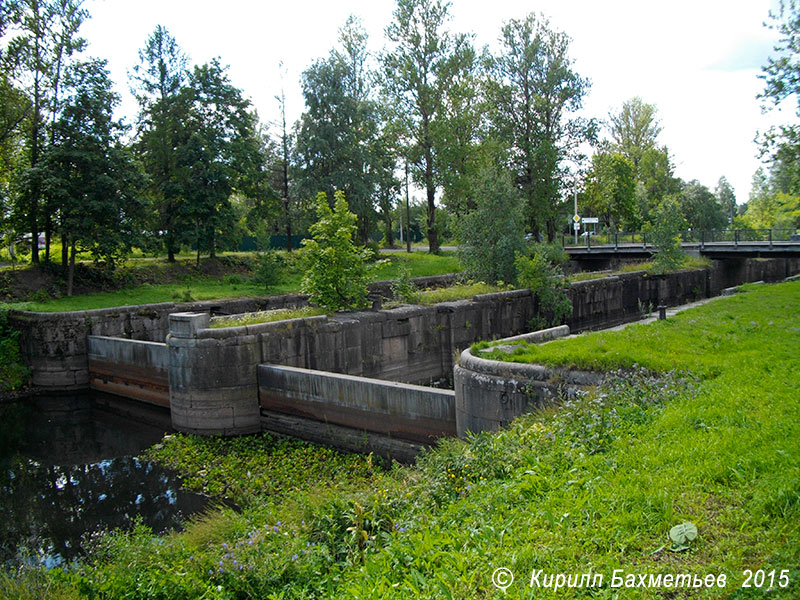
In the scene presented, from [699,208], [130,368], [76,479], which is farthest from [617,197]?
[76,479]

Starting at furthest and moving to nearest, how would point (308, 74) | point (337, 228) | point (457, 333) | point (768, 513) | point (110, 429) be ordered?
point (308, 74)
point (457, 333)
point (337, 228)
point (110, 429)
point (768, 513)

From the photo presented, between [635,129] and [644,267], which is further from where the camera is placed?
[635,129]

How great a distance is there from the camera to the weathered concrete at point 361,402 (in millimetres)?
10984

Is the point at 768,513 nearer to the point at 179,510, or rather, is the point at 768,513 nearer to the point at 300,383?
the point at 179,510

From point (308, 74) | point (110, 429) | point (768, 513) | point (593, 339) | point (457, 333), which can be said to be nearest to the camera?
point (768, 513)

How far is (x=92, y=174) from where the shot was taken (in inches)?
909

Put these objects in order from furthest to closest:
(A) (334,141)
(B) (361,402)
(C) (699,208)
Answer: (C) (699,208), (A) (334,141), (B) (361,402)

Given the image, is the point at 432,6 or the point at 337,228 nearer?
the point at 337,228

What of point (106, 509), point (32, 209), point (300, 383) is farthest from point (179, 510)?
point (32, 209)

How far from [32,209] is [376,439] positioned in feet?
60.2

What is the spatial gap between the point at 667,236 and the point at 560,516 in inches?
936

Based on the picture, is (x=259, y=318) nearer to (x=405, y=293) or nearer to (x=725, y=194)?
(x=405, y=293)

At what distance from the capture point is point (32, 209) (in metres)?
23.0

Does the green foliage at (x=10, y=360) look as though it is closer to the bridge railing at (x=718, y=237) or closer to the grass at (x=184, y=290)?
the grass at (x=184, y=290)
